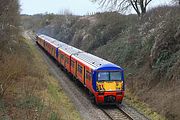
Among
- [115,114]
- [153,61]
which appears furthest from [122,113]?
[153,61]

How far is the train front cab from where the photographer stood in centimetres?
2150

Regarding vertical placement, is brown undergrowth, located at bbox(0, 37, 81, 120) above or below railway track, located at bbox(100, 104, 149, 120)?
above

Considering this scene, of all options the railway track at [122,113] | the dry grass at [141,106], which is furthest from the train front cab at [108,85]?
the dry grass at [141,106]

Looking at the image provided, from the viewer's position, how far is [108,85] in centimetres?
2180

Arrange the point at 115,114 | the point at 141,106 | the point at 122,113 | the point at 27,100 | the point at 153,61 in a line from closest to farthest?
the point at 27,100 → the point at 115,114 → the point at 122,113 → the point at 141,106 → the point at 153,61

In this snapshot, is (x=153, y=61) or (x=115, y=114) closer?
(x=115, y=114)

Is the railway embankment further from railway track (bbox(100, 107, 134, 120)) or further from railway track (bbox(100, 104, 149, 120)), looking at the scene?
railway track (bbox(100, 107, 134, 120))

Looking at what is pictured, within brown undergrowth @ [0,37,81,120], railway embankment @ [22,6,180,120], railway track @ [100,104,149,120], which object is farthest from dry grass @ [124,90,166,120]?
brown undergrowth @ [0,37,81,120]

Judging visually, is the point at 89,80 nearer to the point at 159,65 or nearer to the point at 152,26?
the point at 159,65

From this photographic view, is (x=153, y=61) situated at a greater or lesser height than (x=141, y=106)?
greater

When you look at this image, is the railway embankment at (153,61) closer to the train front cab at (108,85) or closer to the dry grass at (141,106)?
the dry grass at (141,106)

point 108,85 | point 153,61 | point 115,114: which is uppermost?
point 153,61

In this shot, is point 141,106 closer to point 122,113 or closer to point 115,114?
point 122,113

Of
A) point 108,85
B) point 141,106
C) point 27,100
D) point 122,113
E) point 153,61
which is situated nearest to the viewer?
point 27,100
